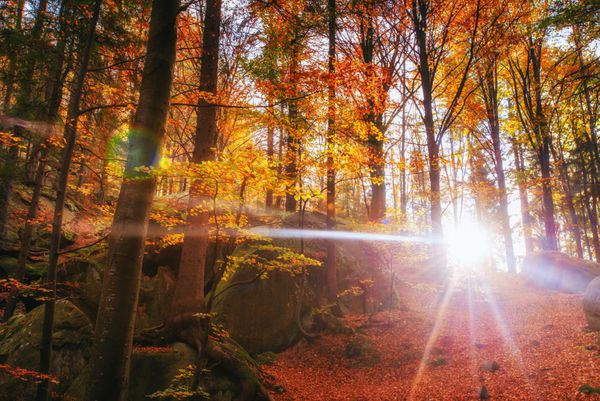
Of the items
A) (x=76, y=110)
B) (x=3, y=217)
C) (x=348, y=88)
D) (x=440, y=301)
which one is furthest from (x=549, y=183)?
(x=3, y=217)

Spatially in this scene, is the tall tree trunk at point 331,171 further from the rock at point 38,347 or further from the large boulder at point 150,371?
the rock at point 38,347

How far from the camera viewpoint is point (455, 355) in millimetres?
8438

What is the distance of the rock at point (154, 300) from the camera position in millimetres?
9070

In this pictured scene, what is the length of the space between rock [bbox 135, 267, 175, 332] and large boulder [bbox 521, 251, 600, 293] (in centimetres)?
1552

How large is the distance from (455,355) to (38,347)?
9189mm

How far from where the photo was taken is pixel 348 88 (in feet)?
39.2

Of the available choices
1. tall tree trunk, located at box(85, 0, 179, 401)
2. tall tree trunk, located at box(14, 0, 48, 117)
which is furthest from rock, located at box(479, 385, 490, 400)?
tall tree trunk, located at box(14, 0, 48, 117)

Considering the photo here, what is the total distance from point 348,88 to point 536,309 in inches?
394

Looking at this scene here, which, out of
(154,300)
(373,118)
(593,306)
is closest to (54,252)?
(154,300)

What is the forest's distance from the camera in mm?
5109

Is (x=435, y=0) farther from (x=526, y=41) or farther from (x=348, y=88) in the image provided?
(x=526, y=41)

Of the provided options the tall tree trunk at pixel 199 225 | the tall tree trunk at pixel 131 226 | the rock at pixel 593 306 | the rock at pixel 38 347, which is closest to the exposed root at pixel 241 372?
the tall tree trunk at pixel 199 225

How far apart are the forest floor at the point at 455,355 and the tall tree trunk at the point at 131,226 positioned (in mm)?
4875

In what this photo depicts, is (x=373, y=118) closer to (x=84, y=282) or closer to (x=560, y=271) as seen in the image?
(x=560, y=271)
